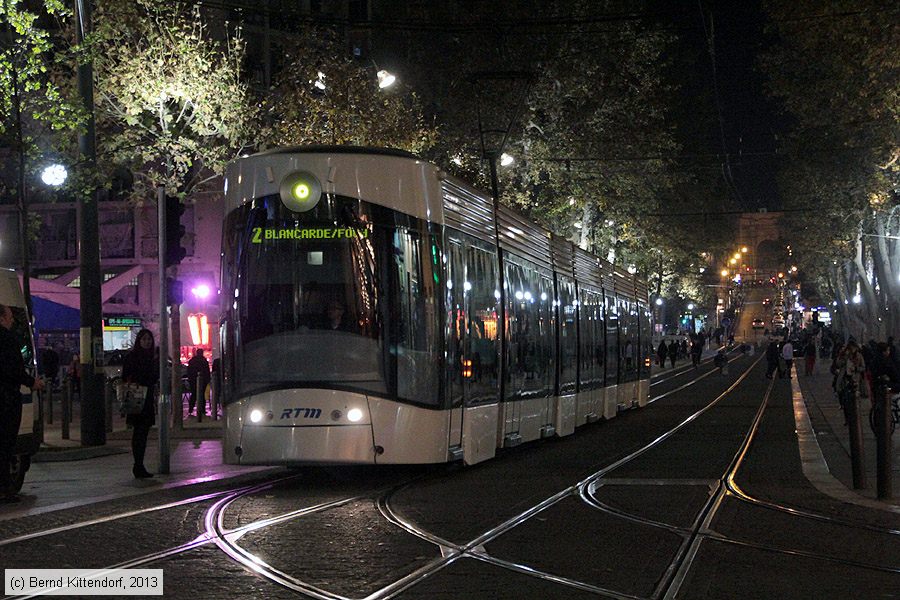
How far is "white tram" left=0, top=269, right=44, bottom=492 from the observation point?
1373 centimetres

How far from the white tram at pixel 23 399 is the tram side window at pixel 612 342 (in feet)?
52.2

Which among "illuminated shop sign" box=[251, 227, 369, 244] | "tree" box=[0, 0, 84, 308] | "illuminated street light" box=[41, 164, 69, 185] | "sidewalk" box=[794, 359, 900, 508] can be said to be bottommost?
"sidewalk" box=[794, 359, 900, 508]

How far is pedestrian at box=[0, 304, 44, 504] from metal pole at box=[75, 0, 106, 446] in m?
7.74

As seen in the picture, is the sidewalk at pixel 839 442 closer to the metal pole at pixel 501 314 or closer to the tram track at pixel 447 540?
the tram track at pixel 447 540

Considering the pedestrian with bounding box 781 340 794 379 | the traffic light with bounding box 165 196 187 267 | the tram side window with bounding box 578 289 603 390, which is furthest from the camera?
the pedestrian with bounding box 781 340 794 379

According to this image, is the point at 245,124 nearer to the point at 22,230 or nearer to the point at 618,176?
the point at 22,230

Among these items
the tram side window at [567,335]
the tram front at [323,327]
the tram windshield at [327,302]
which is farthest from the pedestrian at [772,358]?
the tram windshield at [327,302]

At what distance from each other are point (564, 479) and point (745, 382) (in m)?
41.7

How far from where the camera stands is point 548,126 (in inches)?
1774

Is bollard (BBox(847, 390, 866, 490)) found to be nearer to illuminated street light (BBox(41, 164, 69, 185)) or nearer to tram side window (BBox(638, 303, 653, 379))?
illuminated street light (BBox(41, 164, 69, 185))

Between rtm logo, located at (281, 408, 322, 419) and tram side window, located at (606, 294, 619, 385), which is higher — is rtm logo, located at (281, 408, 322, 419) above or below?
below

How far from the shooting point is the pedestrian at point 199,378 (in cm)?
2836

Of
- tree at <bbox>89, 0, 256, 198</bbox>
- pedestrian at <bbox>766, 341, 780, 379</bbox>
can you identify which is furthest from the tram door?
pedestrian at <bbox>766, 341, 780, 379</bbox>

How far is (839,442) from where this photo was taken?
22.8 metres
